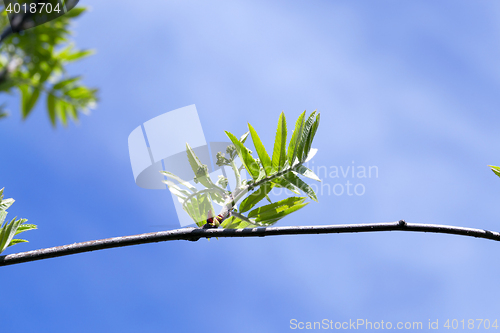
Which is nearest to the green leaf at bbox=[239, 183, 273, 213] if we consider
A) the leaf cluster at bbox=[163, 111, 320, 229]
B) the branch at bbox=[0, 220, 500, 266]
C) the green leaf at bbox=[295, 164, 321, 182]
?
the leaf cluster at bbox=[163, 111, 320, 229]

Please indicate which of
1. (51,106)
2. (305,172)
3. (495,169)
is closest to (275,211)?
(305,172)

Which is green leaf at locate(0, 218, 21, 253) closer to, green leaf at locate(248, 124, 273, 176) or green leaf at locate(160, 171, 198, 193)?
green leaf at locate(160, 171, 198, 193)

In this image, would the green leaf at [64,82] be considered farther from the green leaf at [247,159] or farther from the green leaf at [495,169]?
the green leaf at [495,169]

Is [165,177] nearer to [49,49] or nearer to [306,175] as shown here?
[306,175]

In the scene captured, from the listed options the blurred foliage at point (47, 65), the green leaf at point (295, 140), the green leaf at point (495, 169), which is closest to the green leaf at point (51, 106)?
the blurred foliage at point (47, 65)

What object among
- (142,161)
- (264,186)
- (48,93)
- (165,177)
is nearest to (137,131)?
(142,161)

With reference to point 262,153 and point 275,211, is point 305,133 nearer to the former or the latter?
point 262,153
